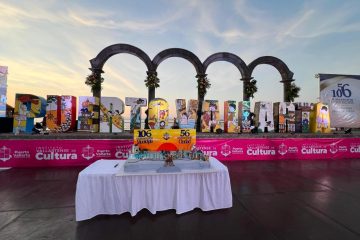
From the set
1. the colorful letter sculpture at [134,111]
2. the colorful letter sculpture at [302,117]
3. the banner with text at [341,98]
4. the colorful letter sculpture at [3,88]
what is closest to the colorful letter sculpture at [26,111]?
the colorful letter sculpture at [3,88]

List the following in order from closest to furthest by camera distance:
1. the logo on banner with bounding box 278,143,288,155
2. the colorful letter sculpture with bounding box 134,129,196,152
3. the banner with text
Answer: the colorful letter sculpture with bounding box 134,129,196,152 < the logo on banner with bounding box 278,143,288,155 < the banner with text

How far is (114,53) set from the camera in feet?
53.7

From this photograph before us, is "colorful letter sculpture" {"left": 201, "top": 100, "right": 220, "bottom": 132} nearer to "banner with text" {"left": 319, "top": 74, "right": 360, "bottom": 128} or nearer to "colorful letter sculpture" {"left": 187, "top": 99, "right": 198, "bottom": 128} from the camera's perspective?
"colorful letter sculpture" {"left": 187, "top": 99, "right": 198, "bottom": 128}

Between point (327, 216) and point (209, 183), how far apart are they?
113 inches

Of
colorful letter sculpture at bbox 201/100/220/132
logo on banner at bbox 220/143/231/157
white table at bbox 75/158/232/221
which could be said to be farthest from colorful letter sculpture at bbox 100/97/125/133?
white table at bbox 75/158/232/221

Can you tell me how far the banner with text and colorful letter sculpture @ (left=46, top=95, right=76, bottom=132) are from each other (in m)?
21.9

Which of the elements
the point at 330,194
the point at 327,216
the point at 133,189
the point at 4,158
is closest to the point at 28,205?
the point at 133,189

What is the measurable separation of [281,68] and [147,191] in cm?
1987

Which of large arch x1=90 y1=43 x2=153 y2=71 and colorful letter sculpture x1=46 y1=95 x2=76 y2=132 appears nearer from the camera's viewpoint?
colorful letter sculpture x1=46 y1=95 x2=76 y2=132

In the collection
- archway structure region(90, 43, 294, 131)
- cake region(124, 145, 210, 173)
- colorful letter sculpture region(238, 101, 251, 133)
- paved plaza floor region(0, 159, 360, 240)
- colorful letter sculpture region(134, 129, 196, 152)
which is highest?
archway structure region(90, 43, 294, 131)

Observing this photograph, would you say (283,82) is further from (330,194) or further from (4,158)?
(4,158)

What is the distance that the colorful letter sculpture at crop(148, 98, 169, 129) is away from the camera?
14.1m

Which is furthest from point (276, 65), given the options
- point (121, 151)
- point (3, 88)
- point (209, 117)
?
point (3, 88)

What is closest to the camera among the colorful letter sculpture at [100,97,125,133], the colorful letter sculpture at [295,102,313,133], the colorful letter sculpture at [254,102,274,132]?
the colorful letter sculpture at [100,97,125,133]
